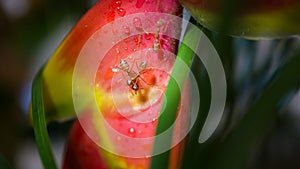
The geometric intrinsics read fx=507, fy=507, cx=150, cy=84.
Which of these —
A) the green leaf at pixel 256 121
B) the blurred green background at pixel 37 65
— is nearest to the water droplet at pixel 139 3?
the green leaf at pixel 256 121

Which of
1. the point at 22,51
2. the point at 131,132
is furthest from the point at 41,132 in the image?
the point at 22,51

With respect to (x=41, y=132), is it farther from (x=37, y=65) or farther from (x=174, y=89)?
(x=37, y=65)

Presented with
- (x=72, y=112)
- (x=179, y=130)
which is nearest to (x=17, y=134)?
(x=72, y=112)

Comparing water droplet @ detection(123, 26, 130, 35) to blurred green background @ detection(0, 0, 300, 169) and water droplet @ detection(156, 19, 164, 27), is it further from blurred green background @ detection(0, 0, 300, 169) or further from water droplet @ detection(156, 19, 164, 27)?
blurred green background @ detection(0, 0, 300, 169)

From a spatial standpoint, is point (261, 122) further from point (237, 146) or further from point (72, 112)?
point (72, 112)

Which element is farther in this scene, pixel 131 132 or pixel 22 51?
pixel 22 51

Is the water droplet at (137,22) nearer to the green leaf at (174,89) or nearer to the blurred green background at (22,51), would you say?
the green leaf at (174,89)
